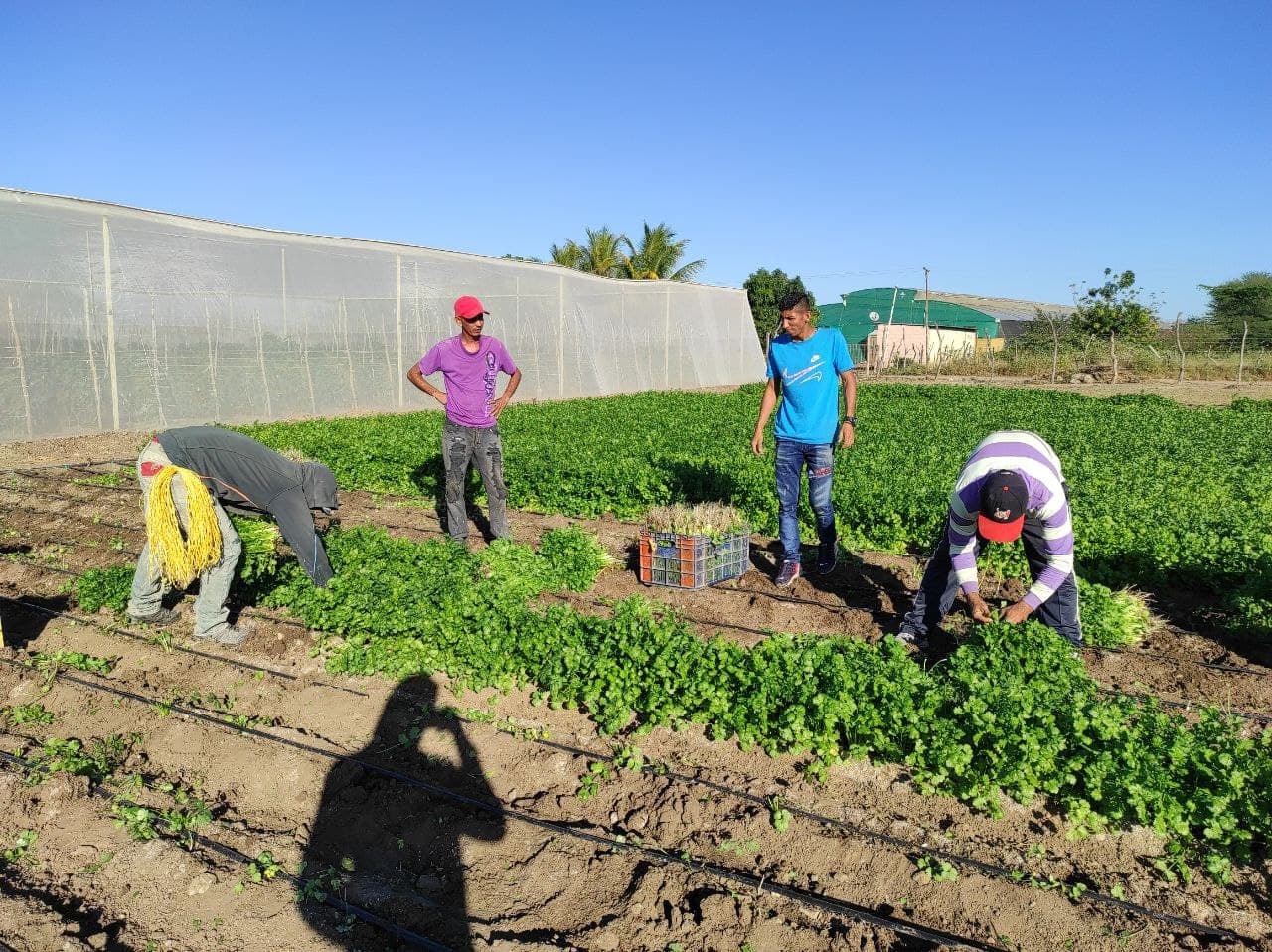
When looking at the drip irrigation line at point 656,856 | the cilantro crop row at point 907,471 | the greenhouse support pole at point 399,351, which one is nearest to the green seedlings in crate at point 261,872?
the drip irrigation line at point 656,856

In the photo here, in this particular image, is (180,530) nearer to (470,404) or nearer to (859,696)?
(470,404)

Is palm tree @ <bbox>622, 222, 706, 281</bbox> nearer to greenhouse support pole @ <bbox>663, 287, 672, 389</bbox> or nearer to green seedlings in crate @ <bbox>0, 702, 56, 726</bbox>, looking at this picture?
greenhouse support pole @ <bbox>663, 287, 672, 389</bbox>

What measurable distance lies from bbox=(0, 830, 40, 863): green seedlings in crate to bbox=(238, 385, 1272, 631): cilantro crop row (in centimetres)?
546

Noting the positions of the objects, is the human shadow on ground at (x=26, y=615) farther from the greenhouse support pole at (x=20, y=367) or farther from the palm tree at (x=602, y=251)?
the palm tree at (x=602, y=251)

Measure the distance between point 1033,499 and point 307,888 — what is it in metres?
3.56

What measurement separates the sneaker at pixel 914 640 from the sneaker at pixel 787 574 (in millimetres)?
1323

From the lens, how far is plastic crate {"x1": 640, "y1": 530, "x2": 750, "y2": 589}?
6.17m

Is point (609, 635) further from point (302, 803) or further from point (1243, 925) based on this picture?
point (1243, 925)

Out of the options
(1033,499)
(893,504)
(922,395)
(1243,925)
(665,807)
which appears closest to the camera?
(1243,925)

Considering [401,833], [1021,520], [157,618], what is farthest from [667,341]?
[401,833]

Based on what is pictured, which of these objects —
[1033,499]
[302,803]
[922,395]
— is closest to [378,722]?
[302,803]

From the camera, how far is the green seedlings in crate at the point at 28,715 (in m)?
4.49

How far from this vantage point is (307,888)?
3.16m

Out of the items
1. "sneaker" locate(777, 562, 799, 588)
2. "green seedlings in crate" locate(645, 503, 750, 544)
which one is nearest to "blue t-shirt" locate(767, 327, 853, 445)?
"green seedlings in crate" locate(645, 503, 750, 544)
